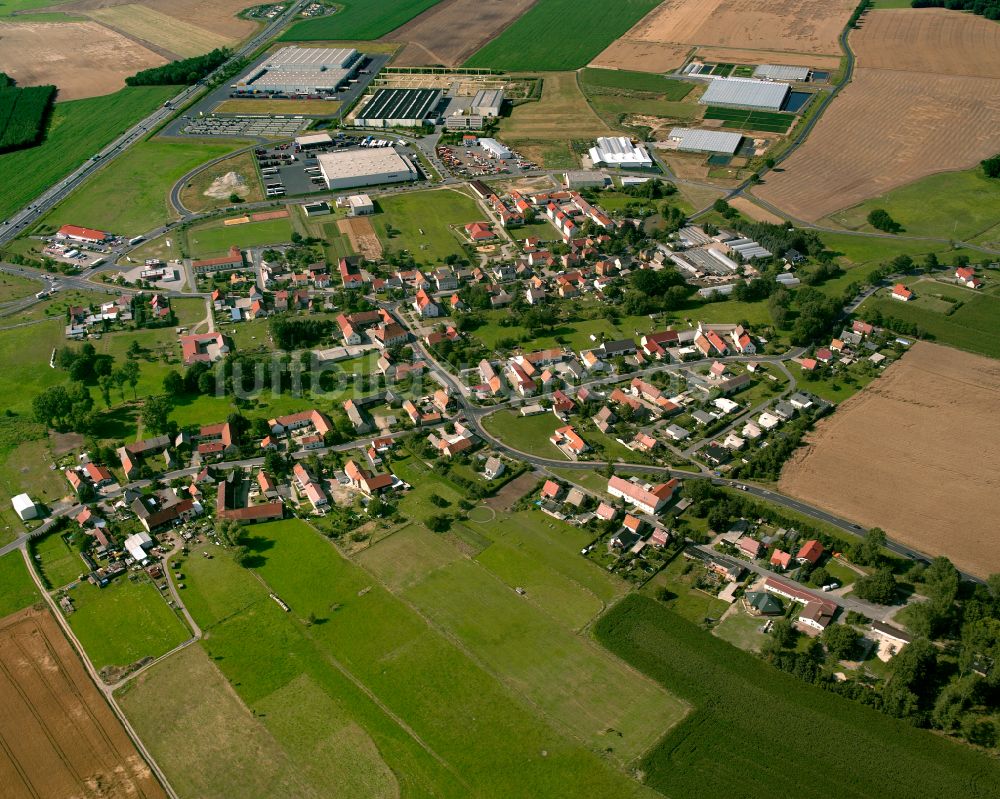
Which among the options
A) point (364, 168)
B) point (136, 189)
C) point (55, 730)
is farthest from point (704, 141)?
point (55, 730)

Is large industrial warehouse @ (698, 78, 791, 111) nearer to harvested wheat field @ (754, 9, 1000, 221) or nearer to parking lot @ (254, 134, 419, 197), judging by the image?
harvested wheat field @ (754, 9, 1000, 221)

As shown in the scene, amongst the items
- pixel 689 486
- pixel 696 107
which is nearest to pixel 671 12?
pixel 696 107

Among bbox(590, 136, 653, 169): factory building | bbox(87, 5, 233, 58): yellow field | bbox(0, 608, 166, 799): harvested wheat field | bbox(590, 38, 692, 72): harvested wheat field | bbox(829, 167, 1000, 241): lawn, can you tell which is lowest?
bbox(0, 608, 166, 799): harvested wheat field

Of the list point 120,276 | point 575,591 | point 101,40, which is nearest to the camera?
point 575,591

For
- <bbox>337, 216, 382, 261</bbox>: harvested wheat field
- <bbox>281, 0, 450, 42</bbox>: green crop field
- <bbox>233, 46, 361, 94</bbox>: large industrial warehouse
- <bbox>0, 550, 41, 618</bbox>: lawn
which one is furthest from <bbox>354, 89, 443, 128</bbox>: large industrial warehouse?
<bbox>0, 550, 41, 618</bbox>: lawn

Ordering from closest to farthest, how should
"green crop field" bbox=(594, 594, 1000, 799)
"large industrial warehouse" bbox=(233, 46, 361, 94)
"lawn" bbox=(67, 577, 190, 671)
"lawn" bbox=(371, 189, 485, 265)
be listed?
1. "green crop field" bbox=(594, 594, 1000, 799)
2. "lawn" bbox=(67, 577, 190, 671)
3. "lawn" bbox=(371, 189, 485, 265)
4. "large industrial warehouse" bbox=(233, 46, 361, 94)

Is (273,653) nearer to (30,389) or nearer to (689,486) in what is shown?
(689,486)

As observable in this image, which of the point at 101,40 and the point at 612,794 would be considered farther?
the point at 101,40
